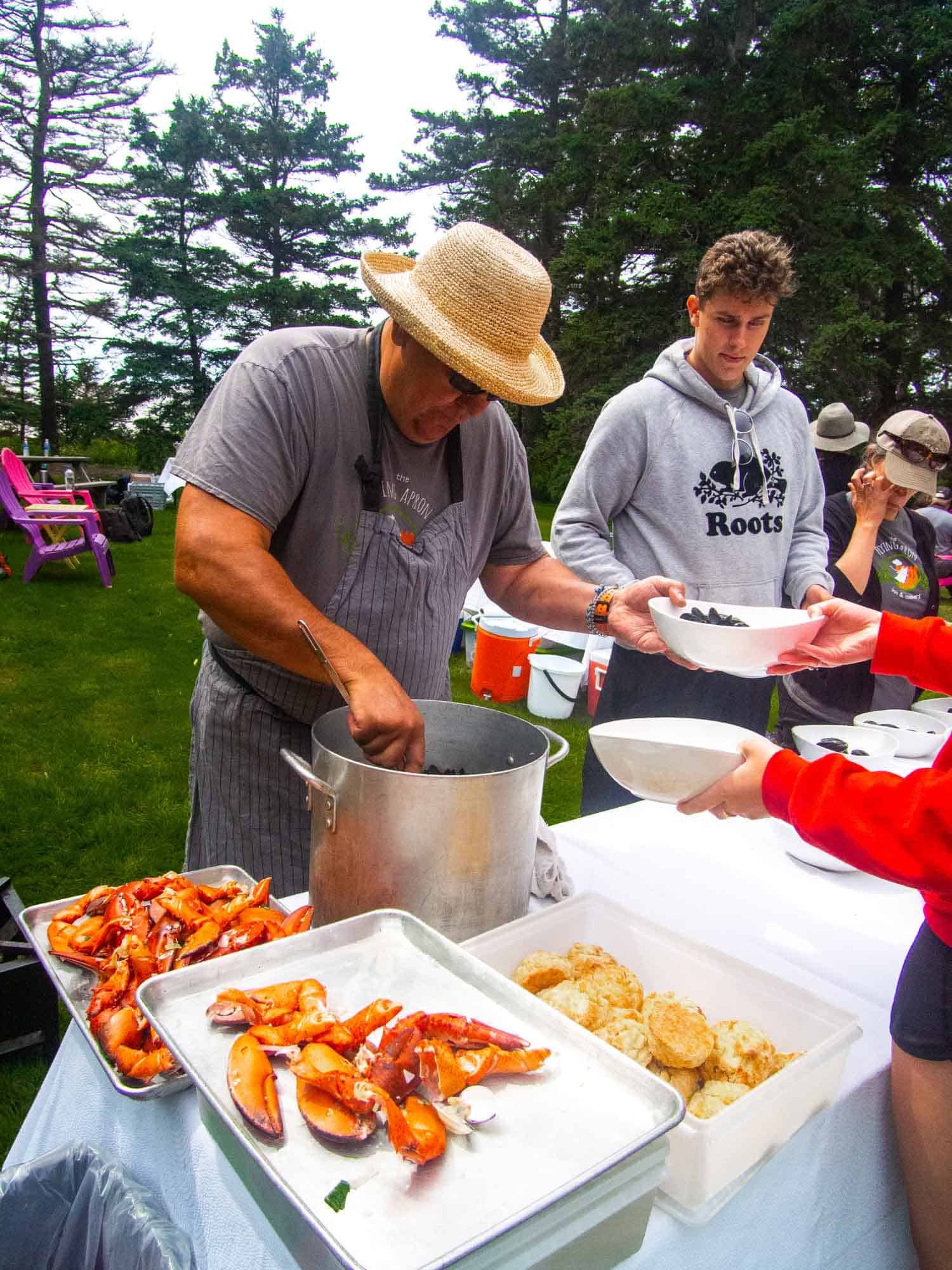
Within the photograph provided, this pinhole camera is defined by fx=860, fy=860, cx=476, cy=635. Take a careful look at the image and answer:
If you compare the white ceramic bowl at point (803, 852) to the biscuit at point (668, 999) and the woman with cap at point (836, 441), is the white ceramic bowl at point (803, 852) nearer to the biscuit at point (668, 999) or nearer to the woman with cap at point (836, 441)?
the biscuit at point (668, 999)

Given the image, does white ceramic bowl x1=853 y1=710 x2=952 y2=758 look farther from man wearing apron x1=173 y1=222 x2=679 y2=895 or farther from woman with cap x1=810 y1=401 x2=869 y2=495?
woman with cap x1=810 y1=401 x2=869 y2=495

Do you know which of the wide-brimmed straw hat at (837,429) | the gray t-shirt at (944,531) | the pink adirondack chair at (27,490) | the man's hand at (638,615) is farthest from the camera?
the gray t-shirt at (944,531)

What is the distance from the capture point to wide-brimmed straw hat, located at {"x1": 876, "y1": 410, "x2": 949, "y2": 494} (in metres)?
3.03

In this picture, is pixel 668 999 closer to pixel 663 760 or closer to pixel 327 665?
pixel 663 760

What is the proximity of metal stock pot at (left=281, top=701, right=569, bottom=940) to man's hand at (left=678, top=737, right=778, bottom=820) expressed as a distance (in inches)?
9.0

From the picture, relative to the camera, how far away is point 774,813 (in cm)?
111

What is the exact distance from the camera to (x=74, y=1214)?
0.97 meters

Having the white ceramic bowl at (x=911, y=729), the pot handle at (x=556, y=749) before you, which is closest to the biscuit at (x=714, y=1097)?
the pot handle at (x=556, y=749)

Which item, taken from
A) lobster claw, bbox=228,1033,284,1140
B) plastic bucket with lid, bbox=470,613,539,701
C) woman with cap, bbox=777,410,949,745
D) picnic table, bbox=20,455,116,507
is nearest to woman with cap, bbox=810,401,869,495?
woman with cap, bbox=777,410,949,745

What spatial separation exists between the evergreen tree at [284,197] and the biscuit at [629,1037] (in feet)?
75.4

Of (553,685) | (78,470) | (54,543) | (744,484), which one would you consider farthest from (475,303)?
(78,470)

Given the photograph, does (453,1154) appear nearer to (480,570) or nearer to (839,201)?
(480,570)

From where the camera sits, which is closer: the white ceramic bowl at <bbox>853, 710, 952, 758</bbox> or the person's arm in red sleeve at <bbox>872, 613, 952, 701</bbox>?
the person's arm in red sleeve at <bbox>872, 613, 952, 701</bbox>

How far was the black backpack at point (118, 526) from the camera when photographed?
34.8ft
